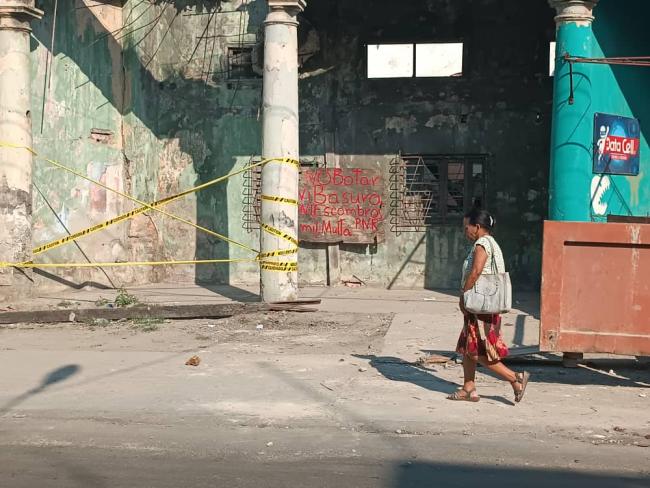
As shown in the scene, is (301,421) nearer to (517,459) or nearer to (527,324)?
(517,459)

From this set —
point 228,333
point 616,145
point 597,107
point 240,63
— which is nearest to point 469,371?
point 228,333

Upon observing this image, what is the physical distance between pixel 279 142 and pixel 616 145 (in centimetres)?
461

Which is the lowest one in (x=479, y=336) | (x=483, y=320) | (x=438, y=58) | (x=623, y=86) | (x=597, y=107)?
(x=479, y=336)

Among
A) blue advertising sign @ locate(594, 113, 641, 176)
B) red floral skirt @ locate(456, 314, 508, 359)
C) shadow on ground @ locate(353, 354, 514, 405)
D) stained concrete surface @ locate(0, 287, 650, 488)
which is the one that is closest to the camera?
stained concrete surface @ locate(0, 287, 650, 488)

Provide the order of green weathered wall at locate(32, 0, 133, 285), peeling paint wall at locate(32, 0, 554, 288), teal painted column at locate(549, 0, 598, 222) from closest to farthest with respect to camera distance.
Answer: teal painted column at locate(549, 0, 598, 222), green weathered wall at locate(32, 0, 133, 285), peeling paint wall at locate(32, 0, 554, 288)

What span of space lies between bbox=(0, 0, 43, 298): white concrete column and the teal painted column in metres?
7.05

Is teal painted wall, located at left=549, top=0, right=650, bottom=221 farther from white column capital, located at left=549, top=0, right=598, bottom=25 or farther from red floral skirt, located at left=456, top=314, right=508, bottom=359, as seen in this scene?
red floral skirt, located at left=456, top=314, right=508, bottom=359

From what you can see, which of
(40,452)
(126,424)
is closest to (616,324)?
(126,424)

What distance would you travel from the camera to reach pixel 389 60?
15.8 meters

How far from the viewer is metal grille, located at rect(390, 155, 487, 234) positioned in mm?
15422

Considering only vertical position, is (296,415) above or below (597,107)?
below

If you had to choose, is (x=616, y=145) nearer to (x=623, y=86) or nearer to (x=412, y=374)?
(x=623, y=86)

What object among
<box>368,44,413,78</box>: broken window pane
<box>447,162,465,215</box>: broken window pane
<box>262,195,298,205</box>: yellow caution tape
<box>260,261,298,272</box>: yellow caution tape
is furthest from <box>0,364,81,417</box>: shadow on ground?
<box>368,44,413,78</box>: broken window pane

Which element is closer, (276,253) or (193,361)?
(193,361)
